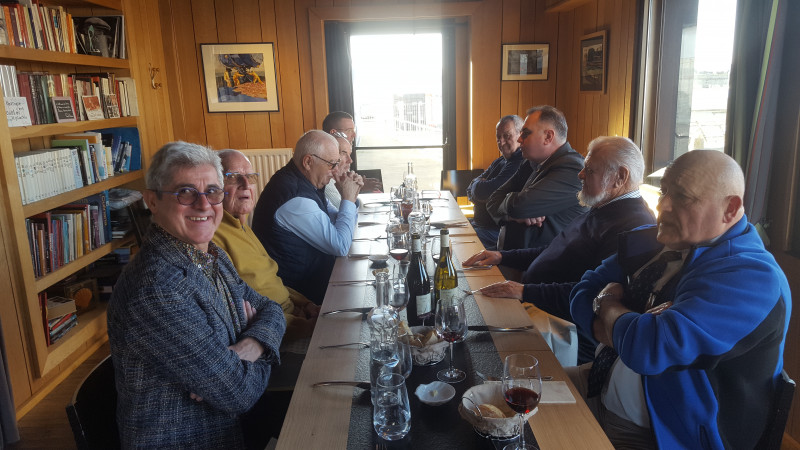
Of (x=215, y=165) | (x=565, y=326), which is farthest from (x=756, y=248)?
(x=215, y=165)

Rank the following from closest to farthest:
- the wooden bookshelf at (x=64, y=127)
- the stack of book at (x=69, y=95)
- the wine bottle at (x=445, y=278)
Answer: the wine bottle at (x=445, y=278), the wooden bookshelf at (x=64, y=127), the stack of book at (x=69, y=95)

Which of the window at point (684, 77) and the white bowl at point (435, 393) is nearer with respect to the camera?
the white bowl at point (435, 393)

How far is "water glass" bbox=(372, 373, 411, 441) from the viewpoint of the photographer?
3.67ft

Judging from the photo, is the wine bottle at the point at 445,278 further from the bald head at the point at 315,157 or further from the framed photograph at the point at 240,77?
the framed photograph at the point at 240,77

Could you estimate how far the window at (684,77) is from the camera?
A: 118 inches

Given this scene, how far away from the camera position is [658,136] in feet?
12.0

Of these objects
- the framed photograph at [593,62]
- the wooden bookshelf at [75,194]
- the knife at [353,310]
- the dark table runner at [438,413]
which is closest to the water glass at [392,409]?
the dark table runner at [438,413]

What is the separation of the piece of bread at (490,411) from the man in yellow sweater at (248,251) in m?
1.12

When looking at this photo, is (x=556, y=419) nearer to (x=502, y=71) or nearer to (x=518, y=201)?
(x=518, y=201)

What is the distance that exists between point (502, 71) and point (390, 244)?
3413mm

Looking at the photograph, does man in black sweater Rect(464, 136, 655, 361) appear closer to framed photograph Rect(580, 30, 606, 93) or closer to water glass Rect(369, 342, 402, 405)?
water glass Rect(369, 342, 402, 405)

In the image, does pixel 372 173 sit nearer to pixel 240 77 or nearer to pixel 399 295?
pixel 240 77

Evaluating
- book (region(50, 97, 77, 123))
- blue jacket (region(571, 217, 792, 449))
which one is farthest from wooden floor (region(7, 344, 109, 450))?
blue jacket (region(571, 217, 792, 449))

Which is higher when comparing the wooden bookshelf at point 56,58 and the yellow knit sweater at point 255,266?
the wooden bookshelf at point 56,58
